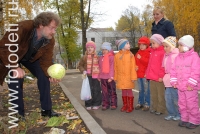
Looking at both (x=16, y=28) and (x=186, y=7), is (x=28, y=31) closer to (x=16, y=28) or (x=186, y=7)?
(x=16, y=28)

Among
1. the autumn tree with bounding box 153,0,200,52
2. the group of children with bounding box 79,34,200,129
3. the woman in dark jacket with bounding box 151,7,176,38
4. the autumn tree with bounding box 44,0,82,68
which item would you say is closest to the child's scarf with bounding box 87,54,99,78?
the group of children with bounding box 79,34,200,129

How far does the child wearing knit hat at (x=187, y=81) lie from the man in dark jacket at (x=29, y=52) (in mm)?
2265

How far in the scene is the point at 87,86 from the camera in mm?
5445

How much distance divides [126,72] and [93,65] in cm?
88

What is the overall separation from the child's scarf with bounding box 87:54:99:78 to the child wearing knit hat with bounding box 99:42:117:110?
11 cm

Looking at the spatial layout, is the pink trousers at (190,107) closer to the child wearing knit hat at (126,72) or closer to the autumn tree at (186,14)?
the child wearing knit hat at (126,72)

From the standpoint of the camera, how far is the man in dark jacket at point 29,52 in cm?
346

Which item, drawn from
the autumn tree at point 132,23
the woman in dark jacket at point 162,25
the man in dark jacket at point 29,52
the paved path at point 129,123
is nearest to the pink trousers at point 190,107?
the paved path at point 129,123

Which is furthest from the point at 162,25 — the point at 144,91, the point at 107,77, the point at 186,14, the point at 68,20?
the point at 68,20

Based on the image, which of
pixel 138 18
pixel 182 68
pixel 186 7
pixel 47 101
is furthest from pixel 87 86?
pixel 138 18

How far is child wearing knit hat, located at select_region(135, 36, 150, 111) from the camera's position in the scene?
4992 millimetres

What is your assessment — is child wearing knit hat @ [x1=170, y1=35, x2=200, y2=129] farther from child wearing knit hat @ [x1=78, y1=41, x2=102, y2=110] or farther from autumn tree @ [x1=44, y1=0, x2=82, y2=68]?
autumn tree @ [x1=44, y1=0, x2=82, y2=68]

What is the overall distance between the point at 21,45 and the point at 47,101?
1.17 metres

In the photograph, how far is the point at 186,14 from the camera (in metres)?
19.8
